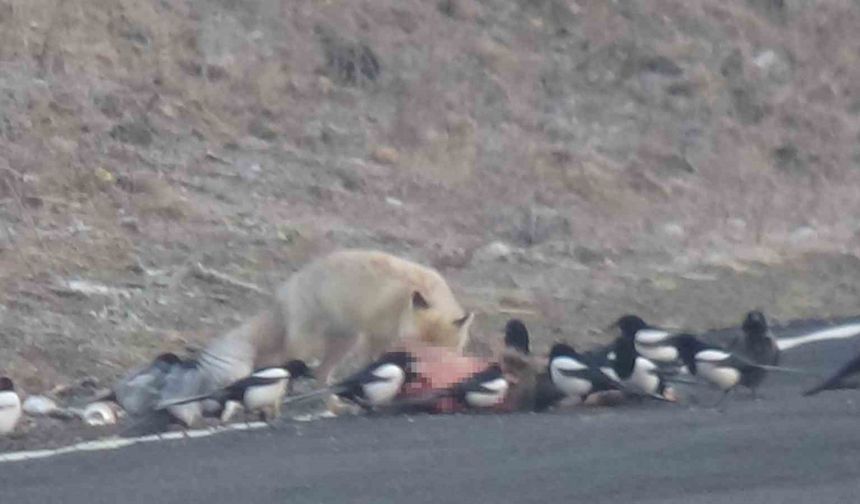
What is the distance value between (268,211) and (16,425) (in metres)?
8.01

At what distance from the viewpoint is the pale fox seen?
12070mm

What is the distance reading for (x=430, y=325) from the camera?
39.8ft

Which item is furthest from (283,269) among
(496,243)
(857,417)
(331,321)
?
(857,417)

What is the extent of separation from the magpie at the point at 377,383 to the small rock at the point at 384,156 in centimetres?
1056

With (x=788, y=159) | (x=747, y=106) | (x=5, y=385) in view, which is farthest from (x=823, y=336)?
(x=747, y=106)

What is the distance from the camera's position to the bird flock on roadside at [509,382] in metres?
10.2

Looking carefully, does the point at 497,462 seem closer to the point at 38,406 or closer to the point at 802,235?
the point at 38,406

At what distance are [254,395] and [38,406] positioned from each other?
1.49 m

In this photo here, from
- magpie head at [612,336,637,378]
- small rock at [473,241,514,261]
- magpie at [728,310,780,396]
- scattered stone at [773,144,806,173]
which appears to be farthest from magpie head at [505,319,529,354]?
scattered stone at [773,144,806,173]

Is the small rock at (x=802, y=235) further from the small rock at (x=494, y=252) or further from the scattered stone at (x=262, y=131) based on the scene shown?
the scattered stone at (x=262, y=131)

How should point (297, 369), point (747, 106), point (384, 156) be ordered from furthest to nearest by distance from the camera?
point (747, 106)
point (384, 156)
point (297, 369)

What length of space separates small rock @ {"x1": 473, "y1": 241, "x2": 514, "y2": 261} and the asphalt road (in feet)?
26.2

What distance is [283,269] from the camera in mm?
16422

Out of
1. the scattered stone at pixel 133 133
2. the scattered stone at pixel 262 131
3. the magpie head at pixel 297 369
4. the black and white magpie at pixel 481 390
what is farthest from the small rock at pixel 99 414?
the scattered stone at pixel 262 131
